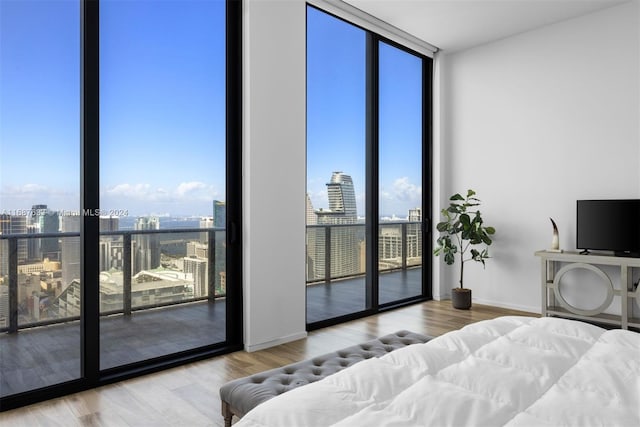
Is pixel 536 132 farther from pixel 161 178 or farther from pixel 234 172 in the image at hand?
pixel 161 178

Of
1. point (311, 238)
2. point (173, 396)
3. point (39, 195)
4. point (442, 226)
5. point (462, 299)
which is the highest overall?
point (39, 195)

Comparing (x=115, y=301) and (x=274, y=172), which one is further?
(x=274, y=172)

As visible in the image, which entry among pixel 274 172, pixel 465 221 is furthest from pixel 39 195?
pixel 465 221

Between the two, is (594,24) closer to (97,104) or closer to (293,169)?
(293,169)

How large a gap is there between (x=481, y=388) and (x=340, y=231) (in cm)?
340

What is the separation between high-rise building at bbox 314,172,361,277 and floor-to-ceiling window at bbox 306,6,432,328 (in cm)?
1

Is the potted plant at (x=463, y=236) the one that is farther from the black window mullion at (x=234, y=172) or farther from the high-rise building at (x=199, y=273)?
the high-rise building at (x=199, y=273)

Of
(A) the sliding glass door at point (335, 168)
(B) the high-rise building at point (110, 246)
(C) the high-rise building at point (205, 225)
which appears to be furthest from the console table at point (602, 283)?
(B) the high-rise building at point (110, 246)

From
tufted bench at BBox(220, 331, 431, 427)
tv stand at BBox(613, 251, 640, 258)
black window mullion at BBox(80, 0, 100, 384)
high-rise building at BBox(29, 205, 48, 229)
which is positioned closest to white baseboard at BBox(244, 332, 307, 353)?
black window mullion at BBox(80, 0, 100, 384)

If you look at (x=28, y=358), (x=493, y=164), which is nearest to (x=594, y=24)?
(x=493, y=164)

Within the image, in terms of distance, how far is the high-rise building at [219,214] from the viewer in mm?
3510

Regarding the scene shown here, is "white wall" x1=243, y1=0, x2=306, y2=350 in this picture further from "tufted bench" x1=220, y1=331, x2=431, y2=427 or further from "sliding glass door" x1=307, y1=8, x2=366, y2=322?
"tufted bench" x1=220, y1=331, x2=431, y2=427

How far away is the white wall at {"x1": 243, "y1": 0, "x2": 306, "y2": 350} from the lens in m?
3.51

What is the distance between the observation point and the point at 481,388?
1437mm
